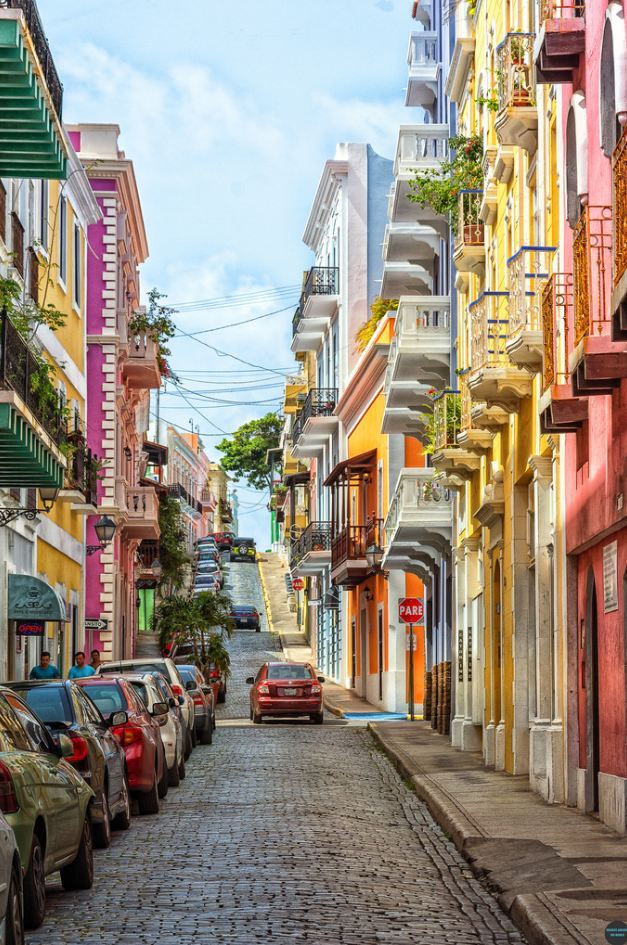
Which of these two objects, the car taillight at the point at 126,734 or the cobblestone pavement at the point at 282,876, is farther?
the car taillight at the point at 126,734

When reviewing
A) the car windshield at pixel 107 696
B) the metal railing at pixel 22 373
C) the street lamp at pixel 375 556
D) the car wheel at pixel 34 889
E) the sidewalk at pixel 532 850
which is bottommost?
the sidewalk at pixel 532 850

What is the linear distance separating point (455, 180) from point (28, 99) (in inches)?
390

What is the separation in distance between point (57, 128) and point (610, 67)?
7.22 metres

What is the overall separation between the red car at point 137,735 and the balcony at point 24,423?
113 inches

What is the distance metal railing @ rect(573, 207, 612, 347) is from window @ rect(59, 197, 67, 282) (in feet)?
66.2

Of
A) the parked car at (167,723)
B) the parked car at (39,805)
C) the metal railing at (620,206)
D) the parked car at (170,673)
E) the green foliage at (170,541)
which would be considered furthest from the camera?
the green foliage at (170,541)

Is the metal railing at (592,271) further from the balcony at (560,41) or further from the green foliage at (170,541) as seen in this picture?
the green foliage at (170,541)

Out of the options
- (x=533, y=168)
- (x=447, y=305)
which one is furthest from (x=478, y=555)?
(x=533, y=168)

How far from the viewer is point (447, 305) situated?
3125 centimetres

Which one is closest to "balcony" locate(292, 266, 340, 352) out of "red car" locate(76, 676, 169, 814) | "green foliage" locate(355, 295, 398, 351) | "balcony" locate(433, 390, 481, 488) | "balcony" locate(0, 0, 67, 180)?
"green foliage" locate(355, 295, 398, 351)

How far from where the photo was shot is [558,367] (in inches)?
655

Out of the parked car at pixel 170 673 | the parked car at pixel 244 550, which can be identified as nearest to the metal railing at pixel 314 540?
the parked car at pixel 170 673

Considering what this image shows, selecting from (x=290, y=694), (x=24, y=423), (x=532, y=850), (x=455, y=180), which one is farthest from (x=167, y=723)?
(x=290, y=694)

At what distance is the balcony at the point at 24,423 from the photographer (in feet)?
61.4
